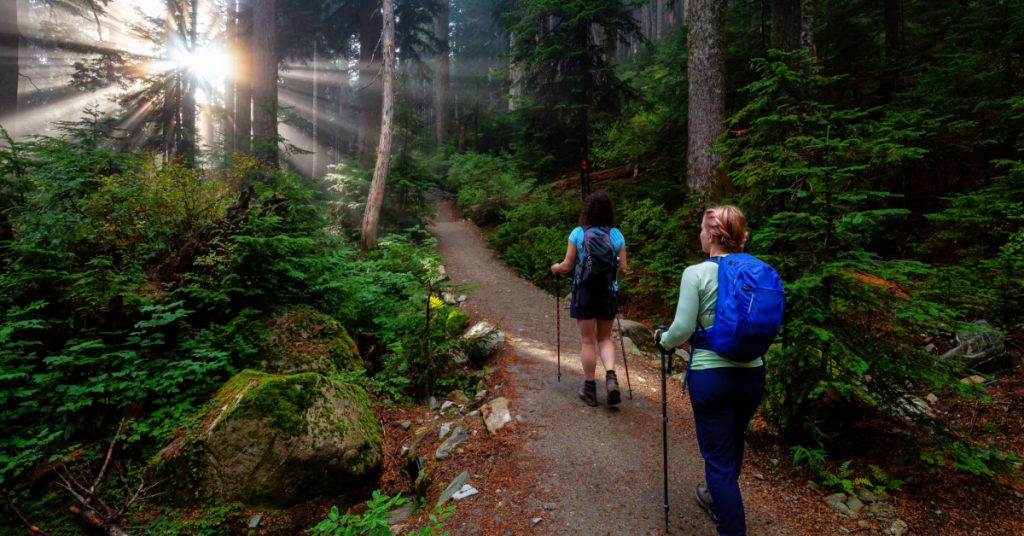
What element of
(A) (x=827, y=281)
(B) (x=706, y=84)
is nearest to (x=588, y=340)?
(A) (x=827, y=281)

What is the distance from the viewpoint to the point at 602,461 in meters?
3.51

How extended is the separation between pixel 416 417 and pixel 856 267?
4.63 m

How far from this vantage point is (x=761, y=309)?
2.16 metres

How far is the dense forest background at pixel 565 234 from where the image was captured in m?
3.37

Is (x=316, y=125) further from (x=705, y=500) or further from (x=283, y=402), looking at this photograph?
(x=705, y=500)

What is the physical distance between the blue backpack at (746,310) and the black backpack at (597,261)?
5.80 feet

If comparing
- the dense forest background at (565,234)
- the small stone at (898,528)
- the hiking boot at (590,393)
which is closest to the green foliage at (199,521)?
the dense forest background at (565,234)

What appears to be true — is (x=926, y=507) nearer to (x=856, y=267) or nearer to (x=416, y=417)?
(x=856, y=267)

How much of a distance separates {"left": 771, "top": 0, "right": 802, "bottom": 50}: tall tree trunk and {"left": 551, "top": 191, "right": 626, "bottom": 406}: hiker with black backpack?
9.36 metres

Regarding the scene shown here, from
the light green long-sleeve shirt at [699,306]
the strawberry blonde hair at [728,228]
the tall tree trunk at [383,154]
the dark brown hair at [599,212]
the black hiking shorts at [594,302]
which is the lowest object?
A: the black hiking shorts at [594,302]

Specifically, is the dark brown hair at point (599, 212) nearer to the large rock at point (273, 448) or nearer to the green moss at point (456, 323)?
the large rock at point (273, 448)

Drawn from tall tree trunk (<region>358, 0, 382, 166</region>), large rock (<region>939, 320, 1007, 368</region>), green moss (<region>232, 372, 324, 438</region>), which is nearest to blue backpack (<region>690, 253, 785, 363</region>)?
green moss (<region>232, 372, 324, 438</region>)

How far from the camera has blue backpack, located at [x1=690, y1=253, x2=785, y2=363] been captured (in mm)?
2168

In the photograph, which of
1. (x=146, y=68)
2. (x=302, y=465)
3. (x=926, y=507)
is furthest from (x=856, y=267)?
(x=146, y=68)
